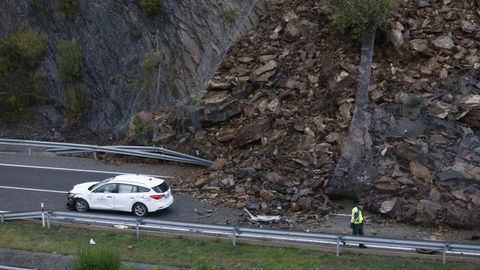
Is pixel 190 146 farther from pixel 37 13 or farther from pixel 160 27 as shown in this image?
pixel 37 13

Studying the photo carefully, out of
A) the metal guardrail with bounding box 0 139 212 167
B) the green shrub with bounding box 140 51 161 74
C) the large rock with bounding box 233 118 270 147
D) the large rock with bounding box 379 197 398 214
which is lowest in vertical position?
the large rock with bounding box 379 197 398 214

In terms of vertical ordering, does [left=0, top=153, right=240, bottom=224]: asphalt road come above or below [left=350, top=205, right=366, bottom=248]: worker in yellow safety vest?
above

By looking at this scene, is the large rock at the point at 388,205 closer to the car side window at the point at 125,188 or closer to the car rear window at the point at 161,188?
the car rear window at the point at 161,188

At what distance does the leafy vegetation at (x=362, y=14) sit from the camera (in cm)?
2523

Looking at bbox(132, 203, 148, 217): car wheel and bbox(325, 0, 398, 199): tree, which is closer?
bbox(132, 203, 148, 217): car wheel

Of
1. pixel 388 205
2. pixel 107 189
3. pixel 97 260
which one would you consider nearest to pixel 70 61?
pixel 107 189

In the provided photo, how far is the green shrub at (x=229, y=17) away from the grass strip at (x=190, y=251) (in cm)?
1275

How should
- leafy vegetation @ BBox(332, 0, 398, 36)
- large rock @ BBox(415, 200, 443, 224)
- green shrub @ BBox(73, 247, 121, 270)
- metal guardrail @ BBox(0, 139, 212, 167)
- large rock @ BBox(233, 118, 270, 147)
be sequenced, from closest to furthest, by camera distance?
green shrub @ BBox(73, 247, 121, 270) → large rock @ BBox(415, 200, 443, 224) → large rock @ BBox(233, 118, 270, 147) → leafy vegetation @ BBox(332, 0, 398, 36) → metal guardrail @ BBox(0, 139, 212, 167)

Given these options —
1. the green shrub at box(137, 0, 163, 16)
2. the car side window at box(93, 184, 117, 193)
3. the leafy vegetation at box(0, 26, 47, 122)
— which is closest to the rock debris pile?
the car side window at box(93, 184, 117, 193)

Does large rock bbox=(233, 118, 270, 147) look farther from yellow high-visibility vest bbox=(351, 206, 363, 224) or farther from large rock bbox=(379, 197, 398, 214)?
yellow high-visibility vest bbox=(351, 206, 363, 224)

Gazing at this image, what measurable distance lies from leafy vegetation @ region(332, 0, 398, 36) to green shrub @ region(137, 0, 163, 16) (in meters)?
8.04

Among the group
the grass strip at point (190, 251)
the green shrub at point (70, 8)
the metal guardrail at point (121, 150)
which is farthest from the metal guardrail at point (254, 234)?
the green shrub at point (70, 8)

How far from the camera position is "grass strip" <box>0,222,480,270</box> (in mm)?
16938

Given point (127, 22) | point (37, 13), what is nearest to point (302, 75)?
point (127, 22)
